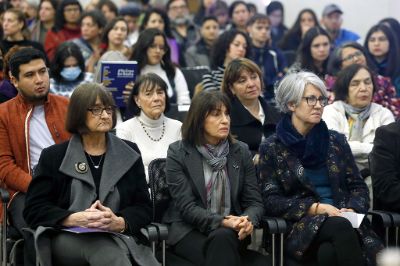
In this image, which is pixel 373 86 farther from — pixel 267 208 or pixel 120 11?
pixel 120 11

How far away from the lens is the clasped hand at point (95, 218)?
527cm

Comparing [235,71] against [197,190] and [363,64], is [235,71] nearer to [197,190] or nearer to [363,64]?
[197,190]

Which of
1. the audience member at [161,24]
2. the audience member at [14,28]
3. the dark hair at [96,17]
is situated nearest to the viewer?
the audience member at [14,28]

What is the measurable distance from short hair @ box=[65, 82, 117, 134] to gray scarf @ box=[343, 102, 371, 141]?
2543 millimetres

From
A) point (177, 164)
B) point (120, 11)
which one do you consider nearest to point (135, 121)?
point (177, 164)

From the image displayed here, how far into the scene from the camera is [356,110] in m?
7.39

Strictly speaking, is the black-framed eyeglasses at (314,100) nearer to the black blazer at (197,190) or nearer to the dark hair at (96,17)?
the black blazer at (197,190)

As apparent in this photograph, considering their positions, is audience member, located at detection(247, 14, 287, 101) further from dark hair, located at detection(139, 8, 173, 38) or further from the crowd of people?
the crowd of people

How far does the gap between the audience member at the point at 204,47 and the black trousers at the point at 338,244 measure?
17.1 feet

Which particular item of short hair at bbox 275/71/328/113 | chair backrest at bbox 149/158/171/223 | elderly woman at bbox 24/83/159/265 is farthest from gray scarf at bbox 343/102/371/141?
elderly woman at bbox 24/83/159/265

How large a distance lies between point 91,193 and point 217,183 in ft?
2.65

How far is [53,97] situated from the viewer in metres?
6.38

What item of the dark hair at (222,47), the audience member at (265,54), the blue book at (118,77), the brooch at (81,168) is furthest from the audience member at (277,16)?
the brooch at (81,168)

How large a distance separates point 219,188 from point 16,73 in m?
1.64
